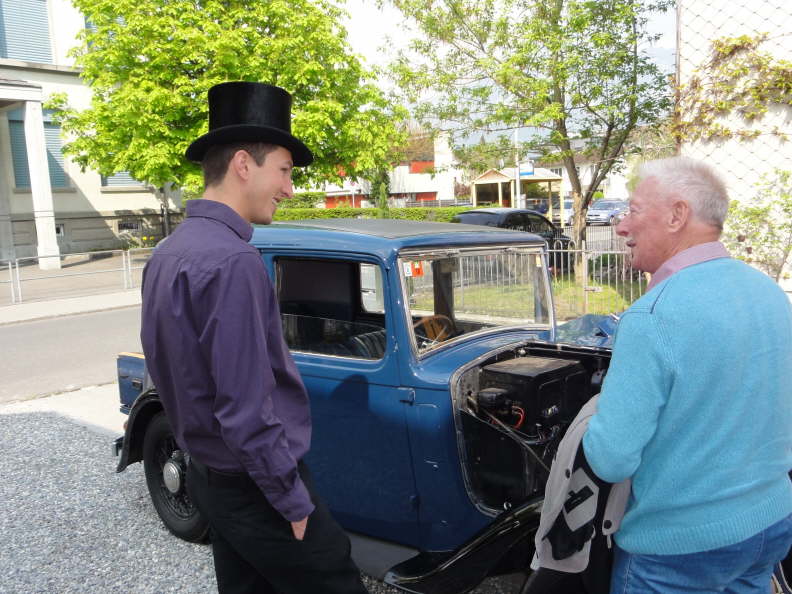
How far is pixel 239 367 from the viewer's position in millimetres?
1736

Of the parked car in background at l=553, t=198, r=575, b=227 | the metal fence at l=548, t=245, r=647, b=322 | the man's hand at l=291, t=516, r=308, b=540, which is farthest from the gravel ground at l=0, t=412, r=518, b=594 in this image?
the parked car in background at l=553, t=198, r=575, b=227

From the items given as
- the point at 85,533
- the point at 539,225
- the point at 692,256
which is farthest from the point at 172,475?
the point at 539,225

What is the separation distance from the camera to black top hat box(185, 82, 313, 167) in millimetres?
1970

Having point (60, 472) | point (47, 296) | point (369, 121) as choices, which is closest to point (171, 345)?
point (60, 472)

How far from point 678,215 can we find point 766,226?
254 inches

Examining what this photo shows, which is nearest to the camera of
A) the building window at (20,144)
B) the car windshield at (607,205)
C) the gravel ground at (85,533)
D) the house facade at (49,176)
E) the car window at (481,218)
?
the gravel ground at (85,533)

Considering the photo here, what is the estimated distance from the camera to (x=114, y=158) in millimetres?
17703

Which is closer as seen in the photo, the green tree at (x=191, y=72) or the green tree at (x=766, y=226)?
the green tree at (x=766, y=226)

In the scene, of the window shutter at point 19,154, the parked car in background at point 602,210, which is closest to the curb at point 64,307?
the window shutter at point 19,154

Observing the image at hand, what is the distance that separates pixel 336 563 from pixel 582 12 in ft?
34.2

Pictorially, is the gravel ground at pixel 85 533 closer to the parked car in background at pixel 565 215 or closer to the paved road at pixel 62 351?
the paved road at pixel 62 351

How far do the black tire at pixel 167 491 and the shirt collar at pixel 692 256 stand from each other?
289 centimetres

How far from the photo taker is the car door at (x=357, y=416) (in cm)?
306

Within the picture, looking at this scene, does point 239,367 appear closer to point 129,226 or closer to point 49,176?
point 49,176
